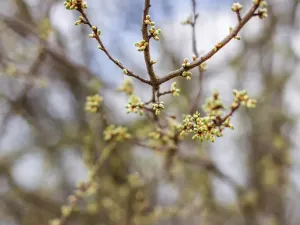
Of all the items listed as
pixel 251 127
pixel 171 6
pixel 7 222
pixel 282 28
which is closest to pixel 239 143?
pixel 251 127

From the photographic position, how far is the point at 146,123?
3.77 meters

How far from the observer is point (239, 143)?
18.5ft

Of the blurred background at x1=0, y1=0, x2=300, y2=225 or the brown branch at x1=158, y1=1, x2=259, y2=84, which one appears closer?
the brown branch at x1=158, y1=1, x2=259, y2=84

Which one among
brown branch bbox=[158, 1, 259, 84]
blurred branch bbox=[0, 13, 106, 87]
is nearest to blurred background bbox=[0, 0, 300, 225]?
blurred branch bbox=[0, 13, 106, 87]

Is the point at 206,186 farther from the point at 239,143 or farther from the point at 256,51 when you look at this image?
the point at 256,51

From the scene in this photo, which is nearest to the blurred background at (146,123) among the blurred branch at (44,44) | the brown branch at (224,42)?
the blurred branch at (44,44)

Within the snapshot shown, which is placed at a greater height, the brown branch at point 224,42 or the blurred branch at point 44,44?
the blurred branch at point 44,44

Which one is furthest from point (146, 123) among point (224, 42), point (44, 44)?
point (224, 42)

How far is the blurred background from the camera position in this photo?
3.56 metres

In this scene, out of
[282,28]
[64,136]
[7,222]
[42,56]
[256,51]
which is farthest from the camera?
[7,222]

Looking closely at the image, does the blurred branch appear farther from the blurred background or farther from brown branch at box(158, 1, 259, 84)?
brown branch at box(158, 1, 259, 84)

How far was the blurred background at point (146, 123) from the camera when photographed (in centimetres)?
356

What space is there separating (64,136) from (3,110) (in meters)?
0.79

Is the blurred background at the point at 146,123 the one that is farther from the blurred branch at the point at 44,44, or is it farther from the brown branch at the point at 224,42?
the brown branch at the point at 224,42
